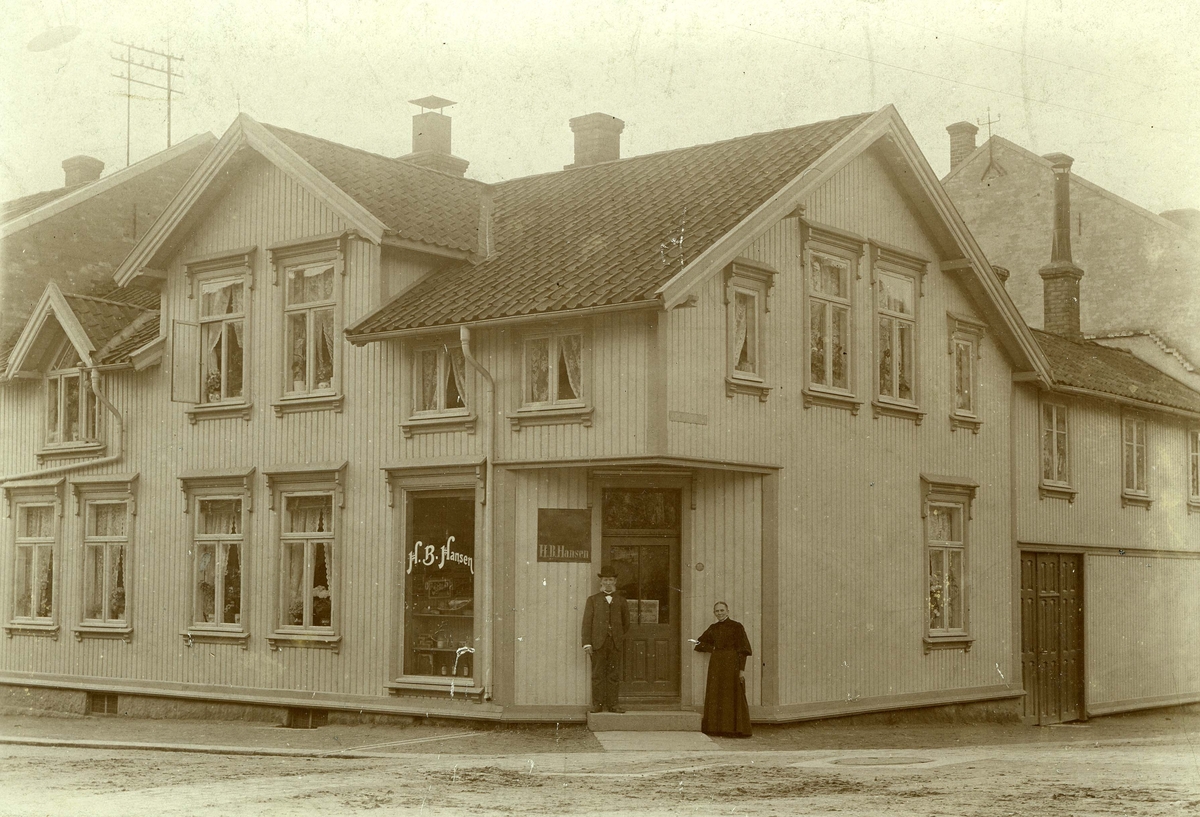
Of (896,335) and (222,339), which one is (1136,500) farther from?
(222,339)

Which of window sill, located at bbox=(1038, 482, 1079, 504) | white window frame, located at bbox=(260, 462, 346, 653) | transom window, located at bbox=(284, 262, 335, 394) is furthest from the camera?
window sill, located at bbox=(1038, 482, 1079, 504)

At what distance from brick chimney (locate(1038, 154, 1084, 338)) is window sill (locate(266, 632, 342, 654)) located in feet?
51.6

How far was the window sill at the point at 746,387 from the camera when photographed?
1920cm

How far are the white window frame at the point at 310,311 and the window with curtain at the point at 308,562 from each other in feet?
4.28

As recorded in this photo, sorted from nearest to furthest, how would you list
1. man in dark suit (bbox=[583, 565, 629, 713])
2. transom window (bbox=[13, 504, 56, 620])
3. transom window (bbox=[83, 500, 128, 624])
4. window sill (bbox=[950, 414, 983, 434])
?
man in dark suit (bbox=[583, 565, 629, 713])
window sill (bbox=[950, 414, 983, 434])
transom window (bbox=[83, 500, 128, 624])
transom window (bbox=[13, 504, 56, 620])

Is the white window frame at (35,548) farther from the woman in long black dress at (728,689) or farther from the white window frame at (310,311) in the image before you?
the woman in long black dress at (728,689)

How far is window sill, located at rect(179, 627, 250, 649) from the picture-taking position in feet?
72.4

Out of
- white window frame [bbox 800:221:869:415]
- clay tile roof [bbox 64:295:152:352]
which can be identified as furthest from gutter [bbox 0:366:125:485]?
white window frame [bbox 800:221:869:415]

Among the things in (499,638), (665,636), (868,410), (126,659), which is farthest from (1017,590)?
(126,659)

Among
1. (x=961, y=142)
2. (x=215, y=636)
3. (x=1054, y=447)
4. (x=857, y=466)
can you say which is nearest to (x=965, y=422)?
(x=857, y=466)

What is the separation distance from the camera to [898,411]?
72.6 ft

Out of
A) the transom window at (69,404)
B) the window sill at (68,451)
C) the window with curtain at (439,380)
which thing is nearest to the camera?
the window with curtain at (439,380)

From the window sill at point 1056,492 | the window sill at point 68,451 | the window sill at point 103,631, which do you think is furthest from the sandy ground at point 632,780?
the window sill at point 1056,492

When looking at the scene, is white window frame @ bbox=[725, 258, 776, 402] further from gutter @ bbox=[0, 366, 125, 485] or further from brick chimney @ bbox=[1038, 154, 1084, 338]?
brick chimney @ bbox=[1038, 154, 1084, 338]
